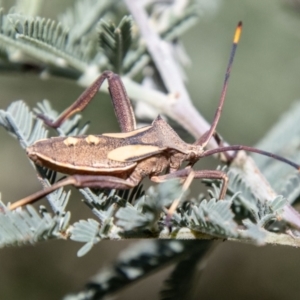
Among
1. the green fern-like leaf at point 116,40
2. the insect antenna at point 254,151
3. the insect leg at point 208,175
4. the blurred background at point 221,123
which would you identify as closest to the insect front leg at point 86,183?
the insect leg at point 208,175

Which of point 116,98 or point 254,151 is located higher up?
point 116,98

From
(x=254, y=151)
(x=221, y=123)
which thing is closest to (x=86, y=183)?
(x=254, y=151)

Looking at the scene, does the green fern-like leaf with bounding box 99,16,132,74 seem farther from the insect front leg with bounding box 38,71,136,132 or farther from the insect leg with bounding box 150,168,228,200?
the insect leg with bounding box 150,168,228,200

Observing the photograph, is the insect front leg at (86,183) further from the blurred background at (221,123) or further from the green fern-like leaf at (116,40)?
the blurred background at (221,123)

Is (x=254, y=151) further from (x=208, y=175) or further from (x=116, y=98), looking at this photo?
(x=116, y=98)

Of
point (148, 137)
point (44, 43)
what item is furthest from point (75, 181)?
point (44, 43)
